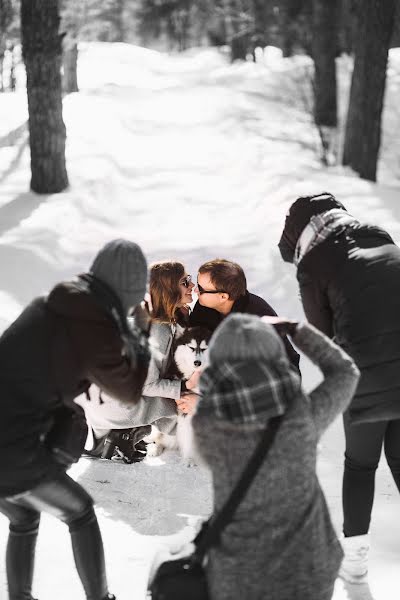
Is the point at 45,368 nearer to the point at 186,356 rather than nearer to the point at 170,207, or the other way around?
the point at 186,356

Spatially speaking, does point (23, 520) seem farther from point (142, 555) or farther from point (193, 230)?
point (193, 230)

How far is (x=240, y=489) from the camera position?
2.10 meters

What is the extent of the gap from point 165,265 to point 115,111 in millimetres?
13989

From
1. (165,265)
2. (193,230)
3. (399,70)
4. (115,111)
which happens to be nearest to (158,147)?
(115,111)

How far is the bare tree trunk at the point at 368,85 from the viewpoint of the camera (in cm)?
1161

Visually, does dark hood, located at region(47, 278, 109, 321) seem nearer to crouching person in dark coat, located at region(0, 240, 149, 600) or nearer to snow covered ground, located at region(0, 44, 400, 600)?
crouching person in dark coat, located at region(0, 240, 149, 600)

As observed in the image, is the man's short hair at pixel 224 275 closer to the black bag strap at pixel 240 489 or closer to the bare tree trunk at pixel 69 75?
the black bag strap at pixel 240 489

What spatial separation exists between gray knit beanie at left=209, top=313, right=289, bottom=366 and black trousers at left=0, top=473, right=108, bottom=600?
0.96 meters

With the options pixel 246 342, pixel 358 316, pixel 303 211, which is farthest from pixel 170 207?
pixel 246 342

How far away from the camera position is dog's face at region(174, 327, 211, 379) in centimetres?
459

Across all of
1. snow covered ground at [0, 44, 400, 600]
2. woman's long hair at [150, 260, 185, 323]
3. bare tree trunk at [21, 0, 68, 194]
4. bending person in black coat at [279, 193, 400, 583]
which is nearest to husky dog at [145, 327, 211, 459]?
woman's long hair at [150, 260, 185, 323]

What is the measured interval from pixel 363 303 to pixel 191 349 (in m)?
1.67

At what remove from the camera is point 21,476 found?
8.70ft

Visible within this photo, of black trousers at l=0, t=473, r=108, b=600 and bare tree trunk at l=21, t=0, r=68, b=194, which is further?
bare tree trunk at l=21, t=0, r=68, b=194
